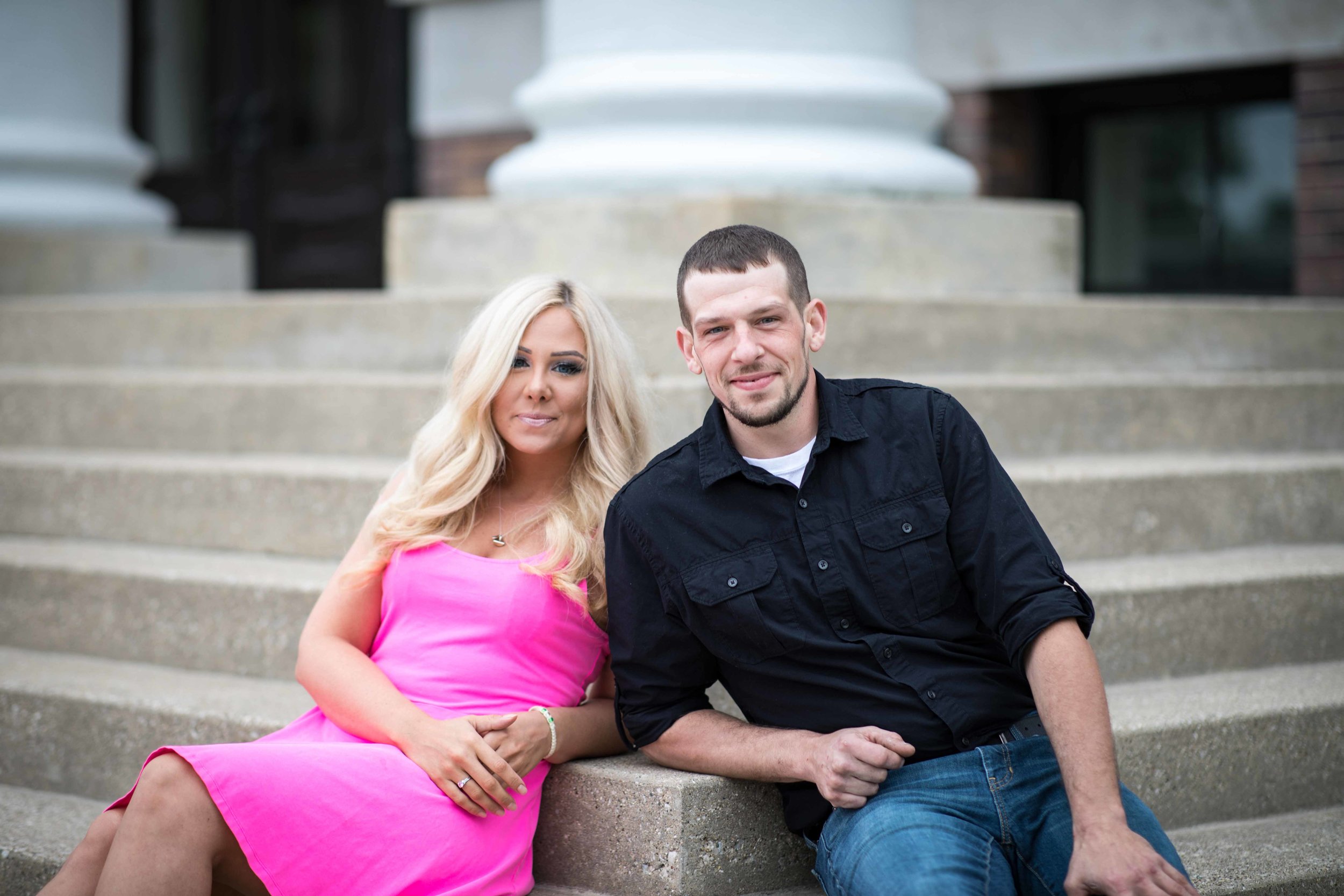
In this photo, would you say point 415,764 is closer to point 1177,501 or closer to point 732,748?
point 732,748

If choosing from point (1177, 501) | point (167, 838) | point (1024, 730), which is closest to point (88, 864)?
point (167, 838)

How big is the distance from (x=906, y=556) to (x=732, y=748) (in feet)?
1.50

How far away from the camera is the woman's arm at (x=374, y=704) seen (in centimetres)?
244

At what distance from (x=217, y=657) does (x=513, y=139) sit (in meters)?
4.47

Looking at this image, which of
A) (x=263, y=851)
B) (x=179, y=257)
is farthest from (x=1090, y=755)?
(x=179, y=257)

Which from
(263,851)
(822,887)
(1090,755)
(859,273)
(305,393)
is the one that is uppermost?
(859,273)

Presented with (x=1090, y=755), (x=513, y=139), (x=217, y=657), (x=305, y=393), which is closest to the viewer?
(x=1090, y=755)

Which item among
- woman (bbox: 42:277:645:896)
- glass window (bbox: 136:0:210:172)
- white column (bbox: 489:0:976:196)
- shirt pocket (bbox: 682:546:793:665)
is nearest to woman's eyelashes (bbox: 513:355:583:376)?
woman (bbox: 42:277:645:896)

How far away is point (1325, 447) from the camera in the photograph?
430 centimetres

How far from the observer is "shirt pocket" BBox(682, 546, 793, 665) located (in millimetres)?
2406

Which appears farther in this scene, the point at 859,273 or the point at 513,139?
the point at 513,139

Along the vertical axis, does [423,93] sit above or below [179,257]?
above

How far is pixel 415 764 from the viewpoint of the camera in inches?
97.3

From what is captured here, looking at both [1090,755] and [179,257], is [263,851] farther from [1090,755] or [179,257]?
[179,257]
